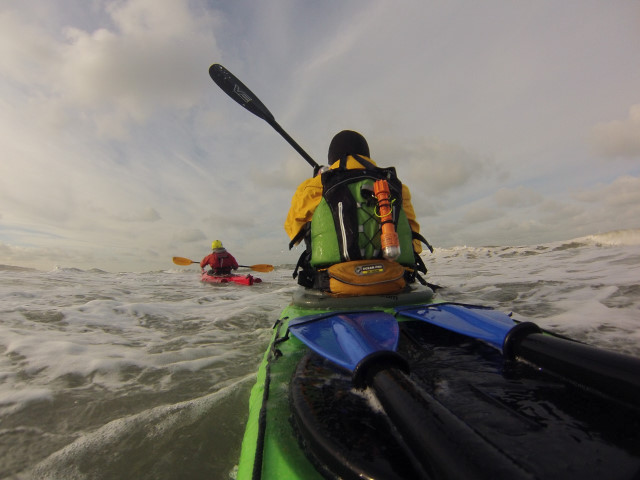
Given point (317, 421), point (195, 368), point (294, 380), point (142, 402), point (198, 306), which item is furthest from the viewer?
point (198, 306)

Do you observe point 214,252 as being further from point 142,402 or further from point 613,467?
point 613,467

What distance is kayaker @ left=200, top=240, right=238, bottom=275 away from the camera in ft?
39.8

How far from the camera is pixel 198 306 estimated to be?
257 inches

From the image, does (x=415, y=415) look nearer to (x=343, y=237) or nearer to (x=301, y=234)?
(x=343, y=237)

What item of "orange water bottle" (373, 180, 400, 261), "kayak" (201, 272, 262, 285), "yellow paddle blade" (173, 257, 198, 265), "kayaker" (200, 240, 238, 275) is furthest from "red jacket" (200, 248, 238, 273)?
"orange water bottle" (373, 180, 400, 261)

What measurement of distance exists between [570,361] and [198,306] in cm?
664

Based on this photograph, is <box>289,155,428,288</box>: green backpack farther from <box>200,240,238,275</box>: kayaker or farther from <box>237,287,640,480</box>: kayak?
<box>200,240,238,275</box>: kayaker

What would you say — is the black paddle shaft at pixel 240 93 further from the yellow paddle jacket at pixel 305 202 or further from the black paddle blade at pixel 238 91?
the yellow paddle jacket at pixel 305 202

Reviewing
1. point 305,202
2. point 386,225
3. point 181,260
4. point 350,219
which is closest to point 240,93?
point 305,202

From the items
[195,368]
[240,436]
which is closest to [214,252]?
[195,368]

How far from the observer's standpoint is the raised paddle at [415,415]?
2.24 ft

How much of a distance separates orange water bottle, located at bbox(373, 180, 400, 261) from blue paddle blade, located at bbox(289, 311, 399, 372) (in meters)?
0.65

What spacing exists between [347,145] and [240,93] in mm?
4477

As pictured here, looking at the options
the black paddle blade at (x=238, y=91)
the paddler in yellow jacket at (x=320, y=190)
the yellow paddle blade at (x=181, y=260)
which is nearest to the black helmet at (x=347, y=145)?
the paddler in yellow jacket at (x=320, y=190)
